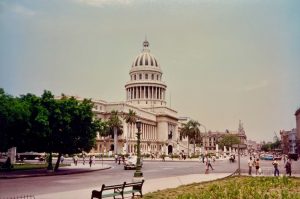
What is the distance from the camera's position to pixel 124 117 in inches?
5039

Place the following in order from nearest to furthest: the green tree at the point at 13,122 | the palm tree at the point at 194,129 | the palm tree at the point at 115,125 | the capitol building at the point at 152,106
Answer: the green tree at the point at 13,122
the palm tree at the point at 115,125
the palm tree at the point at 194,129
the capitol building at the point at 152,106

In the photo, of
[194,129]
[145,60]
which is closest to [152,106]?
[145,60]

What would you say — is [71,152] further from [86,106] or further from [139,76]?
[139,76]

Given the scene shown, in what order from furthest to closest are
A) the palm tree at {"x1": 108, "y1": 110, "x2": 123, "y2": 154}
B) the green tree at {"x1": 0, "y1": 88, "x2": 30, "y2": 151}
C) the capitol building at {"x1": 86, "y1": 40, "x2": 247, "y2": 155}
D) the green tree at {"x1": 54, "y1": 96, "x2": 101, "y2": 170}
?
the capitol building at {"x1": 86, "y1": 40, "x2": 247, "y2": 155} < the palm tree at {"x1": 108, "y1": 110, "x2": 123, "y2": 154} < the green tree at {"x1": 54, "y1": 96, "x2": 101, "y2": 170} < the green tree at {"x1": 0, "y1": 88, "x2": 30, "y2": 151}

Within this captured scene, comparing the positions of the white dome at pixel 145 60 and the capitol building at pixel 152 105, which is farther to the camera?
the white dome at pixel 145 60

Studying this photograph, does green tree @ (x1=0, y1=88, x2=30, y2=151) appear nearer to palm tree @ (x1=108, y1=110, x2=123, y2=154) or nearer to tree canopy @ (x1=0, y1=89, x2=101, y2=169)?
tree canopy @ (x1=0, y1=89, x2=101, y2=169)

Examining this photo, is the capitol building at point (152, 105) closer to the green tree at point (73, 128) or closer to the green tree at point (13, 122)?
the green tree at point (73, 128)

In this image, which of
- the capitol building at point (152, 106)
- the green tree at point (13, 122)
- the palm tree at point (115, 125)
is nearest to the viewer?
the green tree at point (13, 122)

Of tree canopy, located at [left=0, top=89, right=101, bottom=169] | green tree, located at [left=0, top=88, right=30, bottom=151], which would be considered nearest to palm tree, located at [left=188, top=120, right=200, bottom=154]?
tree canopy, located at [left=0, top=89, right=101, bottom=169]

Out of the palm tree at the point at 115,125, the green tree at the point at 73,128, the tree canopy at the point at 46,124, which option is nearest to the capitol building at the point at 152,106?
the palm tree at the point at 115,125

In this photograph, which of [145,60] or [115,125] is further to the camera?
[145,60]

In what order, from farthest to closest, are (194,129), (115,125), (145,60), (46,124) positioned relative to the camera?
(145,60) → (194,129) → (115,125) → (46,124)

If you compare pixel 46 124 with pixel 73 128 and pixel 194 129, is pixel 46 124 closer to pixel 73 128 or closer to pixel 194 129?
pixel 73 128

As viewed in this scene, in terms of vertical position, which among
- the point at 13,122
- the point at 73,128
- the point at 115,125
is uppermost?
the point at 115,125
